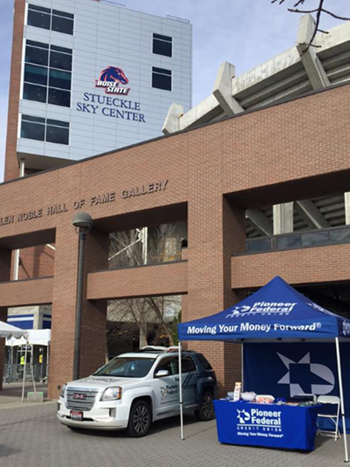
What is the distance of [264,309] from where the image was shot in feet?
34.0

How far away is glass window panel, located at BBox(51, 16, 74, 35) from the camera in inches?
2009

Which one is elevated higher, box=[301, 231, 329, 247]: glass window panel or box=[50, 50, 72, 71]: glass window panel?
box=[50, 50, 72, 71]: glass window panel

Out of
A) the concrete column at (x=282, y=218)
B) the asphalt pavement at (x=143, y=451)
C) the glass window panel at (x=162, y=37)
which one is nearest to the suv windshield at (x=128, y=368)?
the asphalt pavement at (x=143, y=451)

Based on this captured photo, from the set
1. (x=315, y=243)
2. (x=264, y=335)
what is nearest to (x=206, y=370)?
(x=264, y=335)

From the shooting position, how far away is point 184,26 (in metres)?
59.3

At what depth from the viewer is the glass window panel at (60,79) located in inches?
1928

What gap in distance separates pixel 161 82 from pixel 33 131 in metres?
16.7

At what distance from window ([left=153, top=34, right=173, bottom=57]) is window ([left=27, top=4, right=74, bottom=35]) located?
9522 mm

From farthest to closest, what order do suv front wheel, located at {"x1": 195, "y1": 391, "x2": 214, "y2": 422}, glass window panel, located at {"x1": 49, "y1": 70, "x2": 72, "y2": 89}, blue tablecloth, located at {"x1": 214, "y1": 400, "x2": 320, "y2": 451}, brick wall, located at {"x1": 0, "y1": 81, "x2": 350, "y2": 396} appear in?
glass window panel, located at {"x1": 49, "y1": 70, "x2": 72, "y2": 89} < brick wall, located at {"x1": 0, "y1": 81, "x2": 350, "y2": 396} < suv front wheel, located at {"x1": 195, "y1": 391, "x2": 214, "y2": 422} < blue tablecloth, located at {"x1": 214, "y1": 400, "x2": 320, "y2": 451}

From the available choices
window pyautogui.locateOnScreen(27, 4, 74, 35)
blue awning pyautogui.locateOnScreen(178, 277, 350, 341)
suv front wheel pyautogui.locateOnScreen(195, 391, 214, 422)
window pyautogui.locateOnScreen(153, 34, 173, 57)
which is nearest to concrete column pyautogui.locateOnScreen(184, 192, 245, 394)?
suv front wheel pyautogui.locateOnScreen(195, 391, 214, 422)

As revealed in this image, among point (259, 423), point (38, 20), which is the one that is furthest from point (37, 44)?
point (259, 423)

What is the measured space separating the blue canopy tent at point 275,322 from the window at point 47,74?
4157 cm

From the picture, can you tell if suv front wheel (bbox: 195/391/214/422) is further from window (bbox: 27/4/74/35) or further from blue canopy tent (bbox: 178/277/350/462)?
window (bbox: 27/4/74/35)

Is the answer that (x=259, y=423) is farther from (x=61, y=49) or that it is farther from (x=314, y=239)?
(x=61, y=49)
